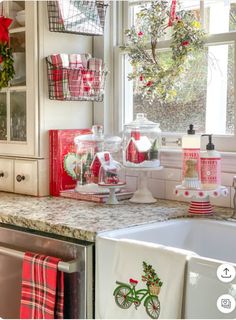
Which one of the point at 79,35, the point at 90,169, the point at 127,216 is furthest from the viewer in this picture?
the point at 79,35

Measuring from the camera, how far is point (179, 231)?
1.97 meters

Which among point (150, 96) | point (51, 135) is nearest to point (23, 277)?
point (51, 135)

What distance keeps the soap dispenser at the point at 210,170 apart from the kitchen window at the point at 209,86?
0.19 meters

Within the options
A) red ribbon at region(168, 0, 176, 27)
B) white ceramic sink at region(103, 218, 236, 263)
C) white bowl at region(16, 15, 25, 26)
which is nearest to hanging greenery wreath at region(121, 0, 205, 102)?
red ribbon at region(168, 0, 176, 27)

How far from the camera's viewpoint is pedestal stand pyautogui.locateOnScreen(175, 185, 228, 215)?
6.67 feet

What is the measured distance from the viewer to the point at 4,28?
255 cm

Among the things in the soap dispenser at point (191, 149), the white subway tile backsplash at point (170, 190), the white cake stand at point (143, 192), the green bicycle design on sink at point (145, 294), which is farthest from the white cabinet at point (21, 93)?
the green bicycle design on sink at point (145, 294)

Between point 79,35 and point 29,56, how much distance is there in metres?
0.28

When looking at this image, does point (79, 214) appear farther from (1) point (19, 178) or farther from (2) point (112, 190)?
(1) point (19, 178)

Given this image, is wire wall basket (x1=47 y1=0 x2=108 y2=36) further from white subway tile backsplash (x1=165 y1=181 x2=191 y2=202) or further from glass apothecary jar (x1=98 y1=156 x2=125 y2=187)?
white subway tile backsplash (x1=165 y1=181 x2=191 y2=202)

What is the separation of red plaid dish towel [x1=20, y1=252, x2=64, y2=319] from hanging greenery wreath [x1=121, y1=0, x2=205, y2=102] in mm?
1001

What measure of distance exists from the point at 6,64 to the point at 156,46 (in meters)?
0.70

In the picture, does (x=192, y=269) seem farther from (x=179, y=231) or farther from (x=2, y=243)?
(x=2, y=243)

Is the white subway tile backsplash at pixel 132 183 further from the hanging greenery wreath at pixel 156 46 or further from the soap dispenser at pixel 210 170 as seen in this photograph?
the soap dispenser at pixel 210 170
